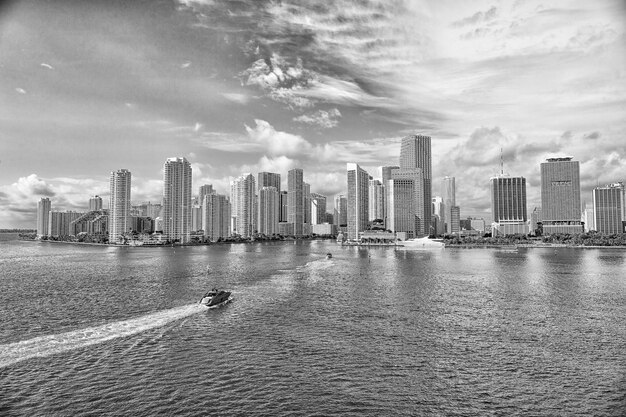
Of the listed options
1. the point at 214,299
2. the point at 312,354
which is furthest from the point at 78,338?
the point at 312,354

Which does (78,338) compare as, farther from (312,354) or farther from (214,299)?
(312,354)

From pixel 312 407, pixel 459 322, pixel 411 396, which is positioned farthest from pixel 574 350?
pixel 312 407

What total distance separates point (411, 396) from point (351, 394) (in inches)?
168

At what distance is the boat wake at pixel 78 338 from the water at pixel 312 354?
0.18 m

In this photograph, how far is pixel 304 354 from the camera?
36.6 metres

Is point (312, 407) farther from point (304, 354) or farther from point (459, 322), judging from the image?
point (459, 322)

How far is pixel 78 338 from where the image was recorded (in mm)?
40969

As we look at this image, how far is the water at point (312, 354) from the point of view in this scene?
26906 millimetres

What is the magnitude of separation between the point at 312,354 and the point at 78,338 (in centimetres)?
2483

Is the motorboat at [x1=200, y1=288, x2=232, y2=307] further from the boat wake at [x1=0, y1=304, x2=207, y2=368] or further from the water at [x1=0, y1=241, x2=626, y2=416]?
the boat wake at [x1=0, y1=304, x2=207, y2=368]

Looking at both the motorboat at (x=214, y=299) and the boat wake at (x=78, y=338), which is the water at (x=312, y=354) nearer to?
the boat wake at (x=78, y=338)

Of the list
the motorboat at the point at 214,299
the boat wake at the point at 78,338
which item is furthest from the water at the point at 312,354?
the motorboat at the point at 214,299

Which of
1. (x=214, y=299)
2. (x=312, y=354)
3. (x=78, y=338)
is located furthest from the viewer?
(x=214, y=299)

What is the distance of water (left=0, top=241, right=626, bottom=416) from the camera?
2691cm
